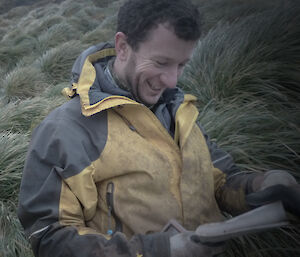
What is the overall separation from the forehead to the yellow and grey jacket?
0.84ft

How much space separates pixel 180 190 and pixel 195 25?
834mm

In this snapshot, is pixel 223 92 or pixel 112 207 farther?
pixel 223 92

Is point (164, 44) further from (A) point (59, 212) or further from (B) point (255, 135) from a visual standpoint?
(B) point (255, 135)

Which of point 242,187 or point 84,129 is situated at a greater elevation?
point 84,129

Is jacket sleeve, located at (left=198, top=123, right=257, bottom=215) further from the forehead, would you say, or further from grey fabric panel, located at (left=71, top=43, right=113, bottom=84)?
grey fabric panel, located at (left=71, top=43, right=113, bottom=84)

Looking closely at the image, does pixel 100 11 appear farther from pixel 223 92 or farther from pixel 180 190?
pixel 180 190

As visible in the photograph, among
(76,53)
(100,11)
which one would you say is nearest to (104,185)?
(76,53)

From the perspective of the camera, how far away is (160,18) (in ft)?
4.73

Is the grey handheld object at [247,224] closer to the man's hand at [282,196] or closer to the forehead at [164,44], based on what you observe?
the man's hand at [282,196]

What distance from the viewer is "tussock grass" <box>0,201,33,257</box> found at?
2.06 metres

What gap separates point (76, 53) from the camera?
7.20 m

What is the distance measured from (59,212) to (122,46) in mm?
914

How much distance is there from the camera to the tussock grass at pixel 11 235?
2.06 metres

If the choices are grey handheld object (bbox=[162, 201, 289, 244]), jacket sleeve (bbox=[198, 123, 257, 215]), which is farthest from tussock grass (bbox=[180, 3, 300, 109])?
grey handheld object (bbox=[162, 201, 289, 244])
